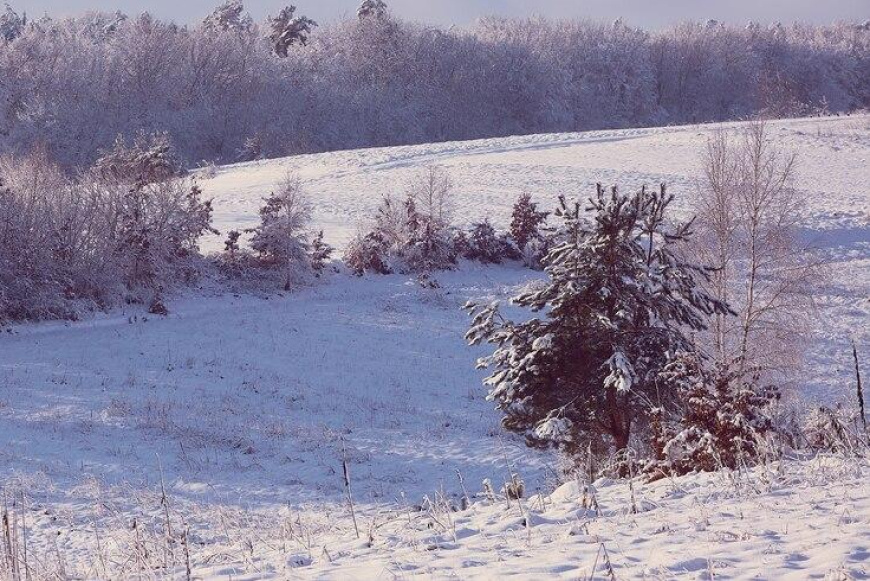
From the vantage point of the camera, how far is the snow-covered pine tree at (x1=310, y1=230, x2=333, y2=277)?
108 ft

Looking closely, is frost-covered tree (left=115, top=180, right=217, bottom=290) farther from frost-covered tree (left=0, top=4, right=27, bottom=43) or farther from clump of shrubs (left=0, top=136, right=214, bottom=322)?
frost-covered tree (left=0, top=4, right=27, bottom=43)

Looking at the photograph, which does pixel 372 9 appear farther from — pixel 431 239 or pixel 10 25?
pixel 431 239

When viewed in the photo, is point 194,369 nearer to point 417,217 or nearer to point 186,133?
point 417,217

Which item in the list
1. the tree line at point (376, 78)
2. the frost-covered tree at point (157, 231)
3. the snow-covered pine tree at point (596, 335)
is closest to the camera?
the snow-covered pine tree at point (596, 335)

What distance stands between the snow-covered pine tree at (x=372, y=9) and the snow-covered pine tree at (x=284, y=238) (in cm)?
6692

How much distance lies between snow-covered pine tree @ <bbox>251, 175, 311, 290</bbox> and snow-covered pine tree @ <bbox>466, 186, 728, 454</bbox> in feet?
66.1

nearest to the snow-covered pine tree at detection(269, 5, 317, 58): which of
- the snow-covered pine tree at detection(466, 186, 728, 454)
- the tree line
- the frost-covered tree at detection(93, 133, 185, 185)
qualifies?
the tree line

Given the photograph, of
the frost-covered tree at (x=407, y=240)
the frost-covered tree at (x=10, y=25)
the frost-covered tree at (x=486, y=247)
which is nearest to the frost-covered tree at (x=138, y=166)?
the frost-covered tree at (x=407, y=240)

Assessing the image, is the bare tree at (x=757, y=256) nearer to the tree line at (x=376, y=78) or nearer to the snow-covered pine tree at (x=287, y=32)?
the tree line at (x=376, y=78)

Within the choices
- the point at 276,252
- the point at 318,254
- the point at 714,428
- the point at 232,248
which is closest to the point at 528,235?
the point at 318,254

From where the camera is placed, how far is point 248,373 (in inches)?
901

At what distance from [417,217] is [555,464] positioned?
1991 centimetres

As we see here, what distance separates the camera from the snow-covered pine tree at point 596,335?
12414 mm

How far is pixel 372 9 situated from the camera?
311 ft
